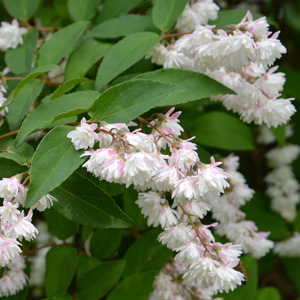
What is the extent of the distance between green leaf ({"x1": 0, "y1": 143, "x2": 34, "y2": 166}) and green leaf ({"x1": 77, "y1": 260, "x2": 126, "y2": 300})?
0.45 metres

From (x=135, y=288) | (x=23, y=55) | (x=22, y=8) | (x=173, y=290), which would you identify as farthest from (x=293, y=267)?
(x=22, y=8)

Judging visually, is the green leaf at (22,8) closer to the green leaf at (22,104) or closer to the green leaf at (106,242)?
the green leaf at (22,104)

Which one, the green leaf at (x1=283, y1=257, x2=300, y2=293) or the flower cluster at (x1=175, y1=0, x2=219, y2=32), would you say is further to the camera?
the green leaf at (x1=283, y1=257, x2=300, y2=293)

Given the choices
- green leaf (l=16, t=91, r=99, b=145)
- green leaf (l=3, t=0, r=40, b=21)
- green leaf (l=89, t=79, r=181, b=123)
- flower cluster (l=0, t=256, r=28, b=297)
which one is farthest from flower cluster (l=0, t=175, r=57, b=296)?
green leaf (l=3, t=0, r=40, b=21)

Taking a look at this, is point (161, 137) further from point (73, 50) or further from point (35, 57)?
point (35, 57)

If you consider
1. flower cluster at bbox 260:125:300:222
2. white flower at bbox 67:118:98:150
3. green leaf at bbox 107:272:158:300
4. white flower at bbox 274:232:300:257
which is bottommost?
white flower at bbox 274:232:300:257

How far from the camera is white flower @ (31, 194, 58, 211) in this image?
952mm

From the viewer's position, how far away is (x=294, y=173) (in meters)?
2.31

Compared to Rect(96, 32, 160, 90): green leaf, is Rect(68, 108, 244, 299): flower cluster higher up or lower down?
lower down

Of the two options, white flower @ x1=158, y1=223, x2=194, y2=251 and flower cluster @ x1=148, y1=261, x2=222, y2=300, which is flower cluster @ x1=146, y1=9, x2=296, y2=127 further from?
flower cluster @ x1=148, y1=261, x2=222, y2=300

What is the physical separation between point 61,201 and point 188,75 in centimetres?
43

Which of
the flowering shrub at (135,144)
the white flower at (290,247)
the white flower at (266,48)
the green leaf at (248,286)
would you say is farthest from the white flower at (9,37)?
the white flower at (290,247)

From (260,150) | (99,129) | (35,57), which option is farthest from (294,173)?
(99,129)

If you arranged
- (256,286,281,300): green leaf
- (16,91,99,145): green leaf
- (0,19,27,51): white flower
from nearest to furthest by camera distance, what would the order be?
(16,91,99,145): green leaf → (0,19,27,51): white flower → (256,286,281,300): green leaf
